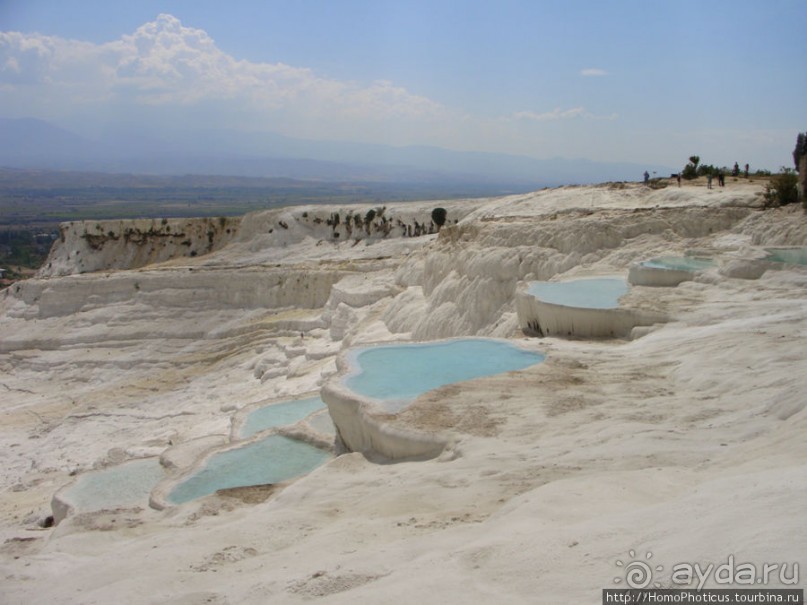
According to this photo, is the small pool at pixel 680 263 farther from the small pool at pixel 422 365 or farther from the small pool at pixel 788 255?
the small pool at pixel 422 365

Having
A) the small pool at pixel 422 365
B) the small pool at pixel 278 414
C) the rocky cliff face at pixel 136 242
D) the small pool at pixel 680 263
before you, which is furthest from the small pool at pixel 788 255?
the rocky cliff face at pixel 136 242

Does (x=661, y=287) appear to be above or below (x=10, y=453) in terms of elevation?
above

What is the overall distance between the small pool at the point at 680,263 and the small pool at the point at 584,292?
0.67 meters

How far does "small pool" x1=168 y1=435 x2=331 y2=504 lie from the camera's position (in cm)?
805

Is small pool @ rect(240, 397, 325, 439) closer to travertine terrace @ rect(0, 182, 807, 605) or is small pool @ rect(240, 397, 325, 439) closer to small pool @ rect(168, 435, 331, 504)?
travertine terrace @ rect(0, 182, 807, 605)

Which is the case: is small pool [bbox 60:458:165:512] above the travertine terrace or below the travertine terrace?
below

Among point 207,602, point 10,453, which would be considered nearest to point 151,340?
point 10,453

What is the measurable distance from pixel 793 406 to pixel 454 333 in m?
10.6

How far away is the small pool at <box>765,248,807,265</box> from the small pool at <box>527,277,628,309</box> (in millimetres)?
2505

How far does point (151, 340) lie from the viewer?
2730cm

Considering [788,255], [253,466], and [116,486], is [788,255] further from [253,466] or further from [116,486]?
[116,486]

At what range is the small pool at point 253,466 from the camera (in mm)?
8047

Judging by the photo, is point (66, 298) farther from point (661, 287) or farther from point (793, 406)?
point (793, 406)

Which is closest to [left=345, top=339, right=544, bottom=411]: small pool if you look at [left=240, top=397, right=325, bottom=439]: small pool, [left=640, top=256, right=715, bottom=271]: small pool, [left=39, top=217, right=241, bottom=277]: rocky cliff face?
[left=240, top=397, right=325, bottom=439]: small pool
